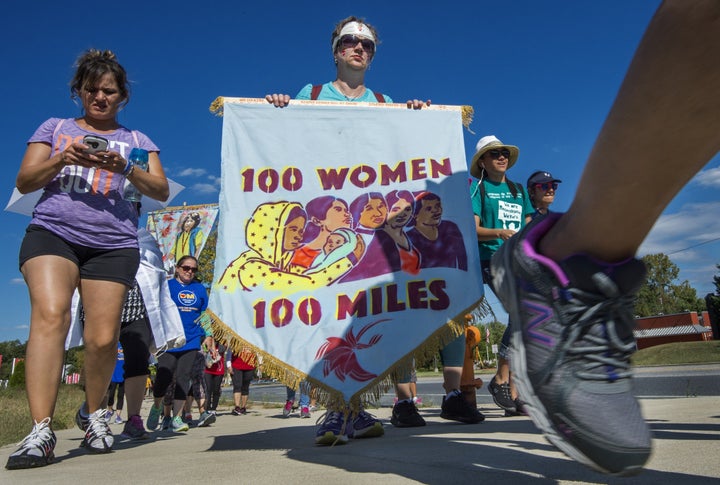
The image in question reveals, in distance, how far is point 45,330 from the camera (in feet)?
7.94

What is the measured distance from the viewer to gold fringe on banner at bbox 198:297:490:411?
2539 mm

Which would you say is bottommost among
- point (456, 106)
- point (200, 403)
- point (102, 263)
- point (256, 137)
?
point (200, 403)

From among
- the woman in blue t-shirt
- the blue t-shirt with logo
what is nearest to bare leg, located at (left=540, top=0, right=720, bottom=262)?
the woman in blue t-shirt

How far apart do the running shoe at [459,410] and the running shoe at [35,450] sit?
2288 millimetres

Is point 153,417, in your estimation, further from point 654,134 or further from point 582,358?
point 654,134

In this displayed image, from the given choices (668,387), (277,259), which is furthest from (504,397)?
(668,387)

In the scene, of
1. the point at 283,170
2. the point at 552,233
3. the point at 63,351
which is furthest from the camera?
the point at 283,170

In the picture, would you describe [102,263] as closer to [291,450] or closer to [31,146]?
[31,146]

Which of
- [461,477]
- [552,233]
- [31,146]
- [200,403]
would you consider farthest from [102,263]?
[200,403]

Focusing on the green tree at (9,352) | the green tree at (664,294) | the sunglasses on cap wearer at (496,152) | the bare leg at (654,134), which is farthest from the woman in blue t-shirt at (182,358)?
the green tree at (9,352)

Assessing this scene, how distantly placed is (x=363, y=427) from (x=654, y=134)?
2.24 metres

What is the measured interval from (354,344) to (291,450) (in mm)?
588

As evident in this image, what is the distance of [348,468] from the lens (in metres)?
1.66

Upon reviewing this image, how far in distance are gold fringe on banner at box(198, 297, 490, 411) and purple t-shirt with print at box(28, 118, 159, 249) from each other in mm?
680
